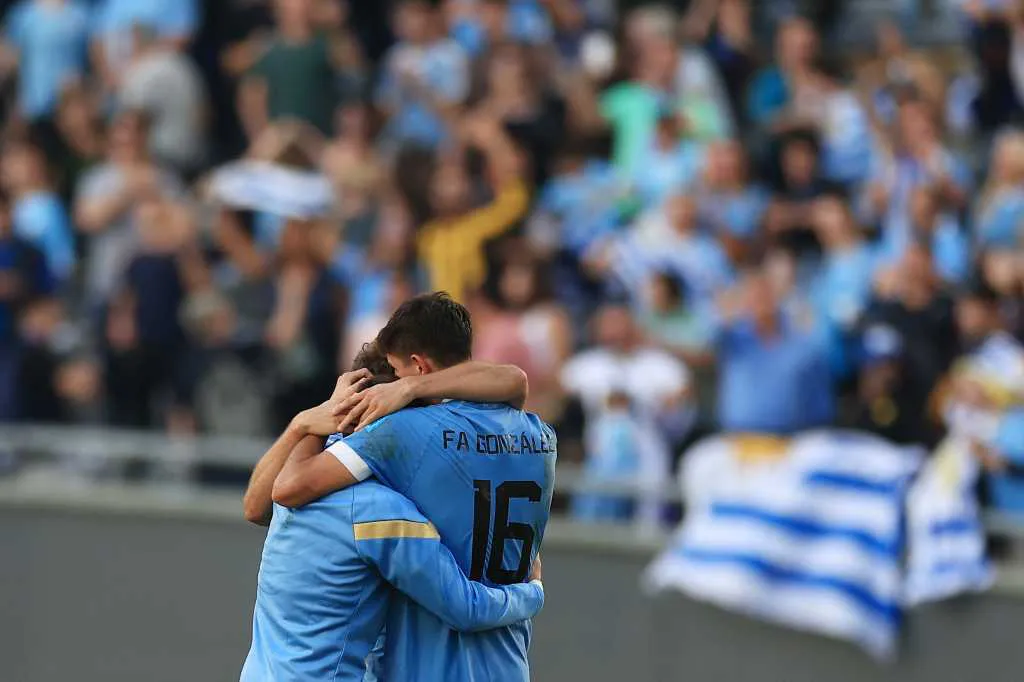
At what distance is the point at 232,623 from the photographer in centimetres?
1041

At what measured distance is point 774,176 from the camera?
445 inches

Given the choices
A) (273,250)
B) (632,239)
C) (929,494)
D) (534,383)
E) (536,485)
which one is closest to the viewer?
(536,485)

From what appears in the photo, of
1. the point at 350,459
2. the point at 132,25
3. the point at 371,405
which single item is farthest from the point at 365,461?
the point at 132,25

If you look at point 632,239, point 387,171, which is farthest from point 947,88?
point 387,171

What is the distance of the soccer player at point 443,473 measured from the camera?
186 inches

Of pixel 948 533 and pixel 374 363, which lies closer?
pixel 374 363

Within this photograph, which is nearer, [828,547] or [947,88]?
[828,547]

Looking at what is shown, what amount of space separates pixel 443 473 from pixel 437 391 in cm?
22

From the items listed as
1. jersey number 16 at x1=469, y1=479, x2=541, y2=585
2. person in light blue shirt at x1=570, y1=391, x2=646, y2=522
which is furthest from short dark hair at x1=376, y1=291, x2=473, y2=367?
person in light blue shirt at x1=570, y1=391, x2=646, y2=522

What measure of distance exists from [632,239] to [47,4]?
19.1 ft

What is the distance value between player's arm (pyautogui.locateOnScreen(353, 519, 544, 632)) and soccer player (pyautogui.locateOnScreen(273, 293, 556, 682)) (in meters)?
0.10

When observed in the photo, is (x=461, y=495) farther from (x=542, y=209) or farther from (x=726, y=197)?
(x=542, y=209)

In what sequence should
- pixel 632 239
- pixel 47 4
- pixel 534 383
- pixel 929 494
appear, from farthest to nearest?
pixel 47 4 → pixel 632 239 → pixel 534 383 → pixel 929 494

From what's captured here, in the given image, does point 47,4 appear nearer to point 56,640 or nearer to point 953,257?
point 56,640
